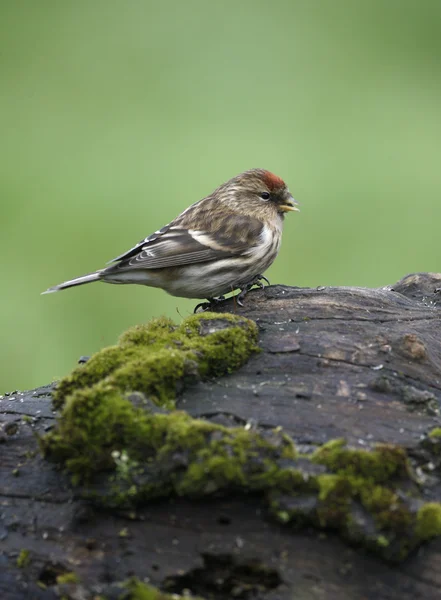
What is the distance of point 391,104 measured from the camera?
1453 centimetres

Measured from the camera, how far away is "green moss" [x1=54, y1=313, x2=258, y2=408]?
3.69m

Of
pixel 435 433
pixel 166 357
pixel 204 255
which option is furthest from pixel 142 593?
pixel 204 255

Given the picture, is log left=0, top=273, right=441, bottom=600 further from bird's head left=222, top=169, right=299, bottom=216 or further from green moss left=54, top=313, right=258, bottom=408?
bird's head left=222, top=169, right=299, bottom=216

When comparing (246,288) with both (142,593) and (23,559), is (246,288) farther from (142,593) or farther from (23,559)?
(142,593)

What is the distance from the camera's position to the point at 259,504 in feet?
10.6

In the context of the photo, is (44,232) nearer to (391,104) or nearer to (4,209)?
(4,209)

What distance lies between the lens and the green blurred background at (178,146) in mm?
9945

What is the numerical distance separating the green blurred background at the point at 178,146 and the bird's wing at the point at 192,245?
2.13m

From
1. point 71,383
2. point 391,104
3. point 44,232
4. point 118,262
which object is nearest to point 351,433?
point 71,383

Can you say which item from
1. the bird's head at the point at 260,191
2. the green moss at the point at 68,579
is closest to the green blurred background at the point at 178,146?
the bird's head at the point at 260,191

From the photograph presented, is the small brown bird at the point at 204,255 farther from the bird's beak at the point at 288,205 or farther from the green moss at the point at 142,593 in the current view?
the green moss at the point at 142,593

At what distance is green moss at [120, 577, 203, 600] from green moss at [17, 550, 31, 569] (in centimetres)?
48

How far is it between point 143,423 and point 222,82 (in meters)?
13.3

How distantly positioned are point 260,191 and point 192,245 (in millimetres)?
788
